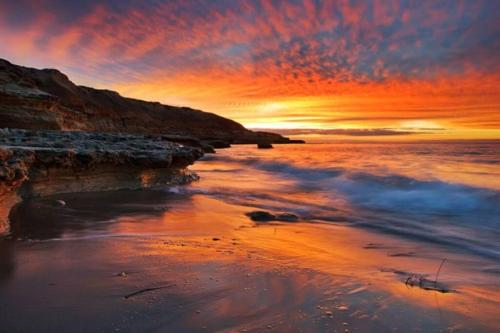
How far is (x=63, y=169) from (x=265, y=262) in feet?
18.9

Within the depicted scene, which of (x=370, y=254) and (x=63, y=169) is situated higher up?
(x=63, y=169)

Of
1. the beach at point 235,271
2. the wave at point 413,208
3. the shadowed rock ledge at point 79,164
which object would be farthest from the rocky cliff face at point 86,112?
the beach at point 235,271

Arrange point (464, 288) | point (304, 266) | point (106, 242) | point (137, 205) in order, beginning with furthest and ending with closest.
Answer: point (137, 205)
point (106, 242)
point (304, 266)
point (464, 288)

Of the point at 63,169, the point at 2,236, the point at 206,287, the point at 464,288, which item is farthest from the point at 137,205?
the point at 464,288

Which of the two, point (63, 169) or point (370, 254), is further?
point (63, 169)

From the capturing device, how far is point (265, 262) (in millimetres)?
3914

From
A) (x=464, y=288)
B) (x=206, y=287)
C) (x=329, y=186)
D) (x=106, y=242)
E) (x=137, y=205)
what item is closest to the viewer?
(x=206, y=287)

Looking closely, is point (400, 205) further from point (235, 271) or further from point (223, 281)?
point (223, 281)

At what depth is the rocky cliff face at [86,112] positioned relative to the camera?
18844 mm

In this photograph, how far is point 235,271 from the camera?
3553 mm

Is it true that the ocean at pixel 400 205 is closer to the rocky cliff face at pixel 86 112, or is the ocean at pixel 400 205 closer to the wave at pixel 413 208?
the wave at pixel 413 208

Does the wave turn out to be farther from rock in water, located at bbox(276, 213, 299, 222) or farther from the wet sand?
the wet sand

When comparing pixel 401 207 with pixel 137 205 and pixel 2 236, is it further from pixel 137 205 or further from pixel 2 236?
pixel 2 236

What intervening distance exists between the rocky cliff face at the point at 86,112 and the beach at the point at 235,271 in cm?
1390
